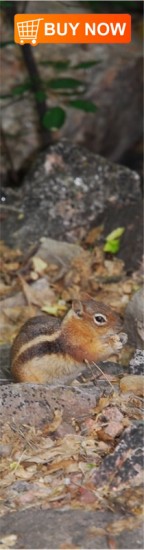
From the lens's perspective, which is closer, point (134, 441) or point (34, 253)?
point (134, 441)

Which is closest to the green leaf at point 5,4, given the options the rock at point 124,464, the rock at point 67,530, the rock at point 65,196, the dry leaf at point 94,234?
the rock at point 65,196

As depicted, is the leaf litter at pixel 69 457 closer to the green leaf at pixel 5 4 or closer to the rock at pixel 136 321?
the rock at pixel 136 321

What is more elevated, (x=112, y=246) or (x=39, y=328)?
(x=39, y=328)

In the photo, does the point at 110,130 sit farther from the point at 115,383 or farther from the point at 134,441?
the point at 134,441

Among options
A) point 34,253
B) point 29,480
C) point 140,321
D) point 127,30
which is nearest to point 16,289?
point 34,253

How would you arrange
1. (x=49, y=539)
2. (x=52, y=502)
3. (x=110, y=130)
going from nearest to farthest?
(x=49, y=539) < (x=52, y=502) < (x=110, y=130)

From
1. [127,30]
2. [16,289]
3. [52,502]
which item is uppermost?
[127,30]

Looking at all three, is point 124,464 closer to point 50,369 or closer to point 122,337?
point 50,369

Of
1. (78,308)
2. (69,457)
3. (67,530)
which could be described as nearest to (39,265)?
(78,308)
